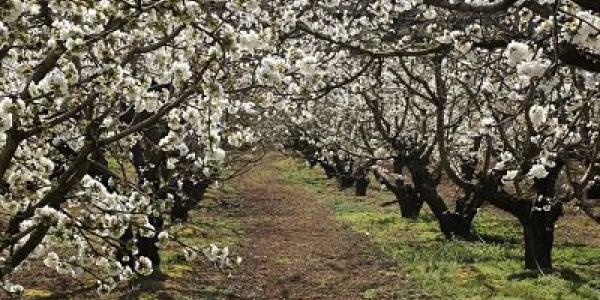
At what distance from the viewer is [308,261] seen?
63.9 ft

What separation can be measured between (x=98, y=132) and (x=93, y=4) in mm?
1851

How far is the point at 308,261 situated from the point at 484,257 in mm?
4448

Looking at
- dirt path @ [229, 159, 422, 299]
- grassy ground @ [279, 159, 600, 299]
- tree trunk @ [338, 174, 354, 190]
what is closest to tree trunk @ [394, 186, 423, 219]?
grassy ground @ [279, 159, 600, 299]

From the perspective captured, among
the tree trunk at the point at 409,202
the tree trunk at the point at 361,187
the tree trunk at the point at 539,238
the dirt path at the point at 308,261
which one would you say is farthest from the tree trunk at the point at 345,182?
the tree trunk at the point at 539,238

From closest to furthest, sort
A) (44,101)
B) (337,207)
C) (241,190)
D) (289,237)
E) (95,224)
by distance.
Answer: (44,101), (95,224), (289,237), (337,207), (241,190)

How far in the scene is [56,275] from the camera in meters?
15.8

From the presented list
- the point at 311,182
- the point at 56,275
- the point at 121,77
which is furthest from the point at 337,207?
the point at 121,77

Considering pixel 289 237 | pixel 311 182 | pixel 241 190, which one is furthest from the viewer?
pixel 311 182

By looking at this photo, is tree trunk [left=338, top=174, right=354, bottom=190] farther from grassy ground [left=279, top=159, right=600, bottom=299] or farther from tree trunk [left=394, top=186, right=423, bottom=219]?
tree trunk [left=394, top=186, right=423, bottom=219]

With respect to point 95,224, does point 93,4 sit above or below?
above

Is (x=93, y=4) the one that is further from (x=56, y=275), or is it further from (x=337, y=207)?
(x=337, y=207)

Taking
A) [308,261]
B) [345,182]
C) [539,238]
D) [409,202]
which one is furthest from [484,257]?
[345,182]

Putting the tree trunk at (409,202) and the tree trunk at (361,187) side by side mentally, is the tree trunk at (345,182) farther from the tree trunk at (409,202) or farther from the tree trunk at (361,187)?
the tree trunk at (409,202)

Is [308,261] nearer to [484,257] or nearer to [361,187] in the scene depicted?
[484,257]
